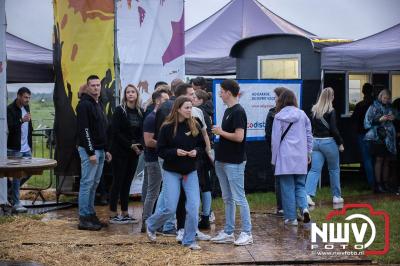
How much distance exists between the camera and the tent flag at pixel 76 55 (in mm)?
11625

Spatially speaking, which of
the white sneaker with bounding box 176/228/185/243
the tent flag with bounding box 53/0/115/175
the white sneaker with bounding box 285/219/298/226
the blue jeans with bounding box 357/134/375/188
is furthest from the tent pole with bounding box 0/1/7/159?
the blue jeans with bounding box 357/134/375/188

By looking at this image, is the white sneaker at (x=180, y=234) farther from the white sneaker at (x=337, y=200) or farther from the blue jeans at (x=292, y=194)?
the white sneaker at (x=337, y=200)

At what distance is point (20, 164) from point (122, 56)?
468cm

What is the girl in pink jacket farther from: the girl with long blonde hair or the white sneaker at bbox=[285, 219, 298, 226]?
the girl with long blonde hair

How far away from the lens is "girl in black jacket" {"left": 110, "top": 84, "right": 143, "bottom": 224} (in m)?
9.78

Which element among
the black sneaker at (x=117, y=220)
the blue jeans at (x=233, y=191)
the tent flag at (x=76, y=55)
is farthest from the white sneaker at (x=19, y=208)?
the blue jeans at (x=233, y=191)

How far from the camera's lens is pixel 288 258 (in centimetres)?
793

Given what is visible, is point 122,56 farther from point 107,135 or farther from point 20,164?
point 20,164

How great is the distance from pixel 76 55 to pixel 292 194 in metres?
4.29

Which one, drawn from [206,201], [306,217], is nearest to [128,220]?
[206,201]

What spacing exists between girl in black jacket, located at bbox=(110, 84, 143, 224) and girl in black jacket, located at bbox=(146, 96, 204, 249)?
5.70 feet

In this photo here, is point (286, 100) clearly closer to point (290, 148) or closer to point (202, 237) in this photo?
point (290, 148)

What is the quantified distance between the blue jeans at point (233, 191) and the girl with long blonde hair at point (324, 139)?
2979mm

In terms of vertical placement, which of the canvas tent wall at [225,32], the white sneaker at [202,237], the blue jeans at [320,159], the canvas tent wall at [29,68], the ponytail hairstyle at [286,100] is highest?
the canvas tent wall at [225,32]
